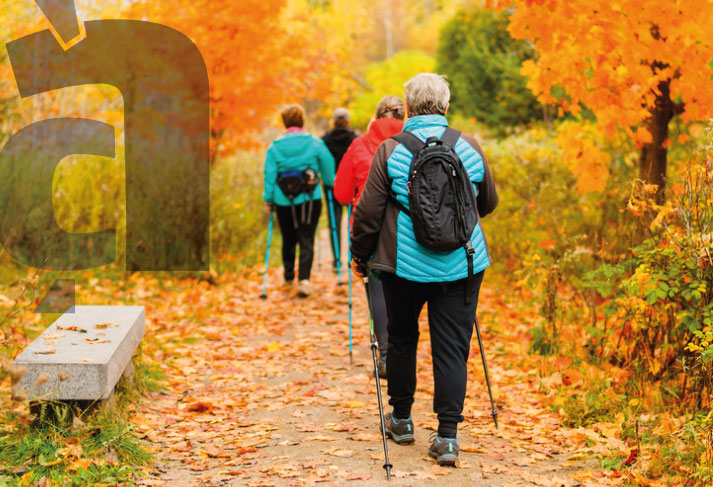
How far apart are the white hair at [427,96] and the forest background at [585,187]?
1.52 metres

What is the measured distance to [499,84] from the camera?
18.8 metres

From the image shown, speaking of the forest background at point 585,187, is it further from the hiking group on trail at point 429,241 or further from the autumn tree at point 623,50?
the hiking group on trail at point 429,241

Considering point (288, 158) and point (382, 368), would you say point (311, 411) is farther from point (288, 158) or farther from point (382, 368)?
point (288, 158)

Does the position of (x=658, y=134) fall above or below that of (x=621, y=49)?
below

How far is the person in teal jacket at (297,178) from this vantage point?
8.48 metres

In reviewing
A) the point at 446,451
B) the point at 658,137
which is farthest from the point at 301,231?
the point at 446,451

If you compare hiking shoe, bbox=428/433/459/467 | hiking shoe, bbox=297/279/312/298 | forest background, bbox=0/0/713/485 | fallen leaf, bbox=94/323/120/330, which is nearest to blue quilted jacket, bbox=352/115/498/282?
hiking shoe, bbox=428/433/459/467

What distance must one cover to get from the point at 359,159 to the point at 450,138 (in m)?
1.81

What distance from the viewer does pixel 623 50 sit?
19.6 feet

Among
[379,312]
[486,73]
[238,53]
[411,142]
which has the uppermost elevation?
[486,73]

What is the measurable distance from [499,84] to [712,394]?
1537cm

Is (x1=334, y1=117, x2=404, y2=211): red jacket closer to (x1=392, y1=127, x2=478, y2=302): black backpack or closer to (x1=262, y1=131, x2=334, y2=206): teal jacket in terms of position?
(x1=392, y1=127, x2=478, y2=302): black backpack

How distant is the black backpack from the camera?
12.5 ft

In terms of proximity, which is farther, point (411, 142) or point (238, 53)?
point (238, 53)
